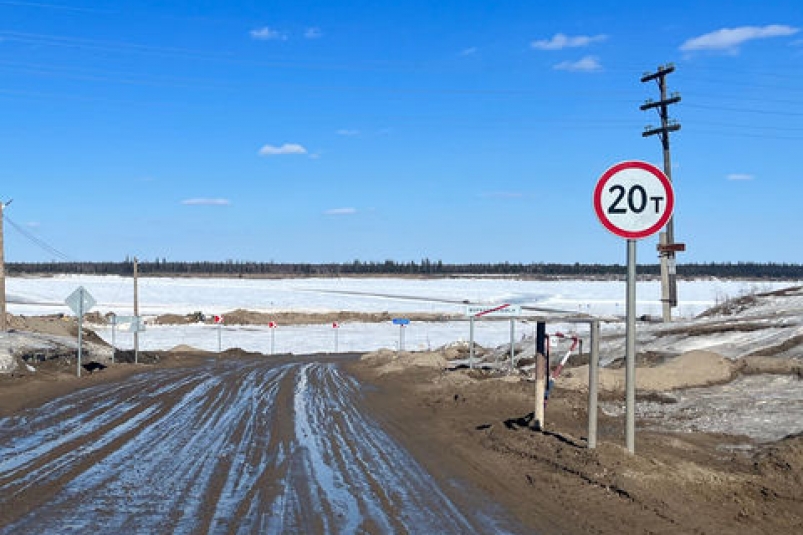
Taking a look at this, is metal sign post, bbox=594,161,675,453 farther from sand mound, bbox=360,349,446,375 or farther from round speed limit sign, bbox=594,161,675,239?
sand mound, bbox=360,349,446,375

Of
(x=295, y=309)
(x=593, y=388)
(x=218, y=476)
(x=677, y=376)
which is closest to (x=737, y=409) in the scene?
(x=677, y=376)

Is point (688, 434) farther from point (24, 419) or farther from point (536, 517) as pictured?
point (24, 419)

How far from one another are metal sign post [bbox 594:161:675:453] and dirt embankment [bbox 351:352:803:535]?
95 centimetres

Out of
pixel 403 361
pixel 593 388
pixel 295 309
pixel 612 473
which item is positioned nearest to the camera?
pixel 612 473

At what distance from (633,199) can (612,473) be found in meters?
2.80

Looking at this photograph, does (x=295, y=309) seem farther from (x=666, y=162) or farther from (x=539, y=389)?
(x=539, y=389)

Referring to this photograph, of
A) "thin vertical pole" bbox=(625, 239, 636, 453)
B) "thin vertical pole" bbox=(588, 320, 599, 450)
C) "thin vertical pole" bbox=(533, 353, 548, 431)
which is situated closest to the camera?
"thin vertical pole" bbox=(625, 239, 636, 453)

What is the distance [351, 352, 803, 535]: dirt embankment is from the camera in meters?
7.02

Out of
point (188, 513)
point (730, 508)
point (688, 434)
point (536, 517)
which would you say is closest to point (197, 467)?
point (188, 513)

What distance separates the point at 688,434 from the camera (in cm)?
1187

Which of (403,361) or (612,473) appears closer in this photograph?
(612,473)

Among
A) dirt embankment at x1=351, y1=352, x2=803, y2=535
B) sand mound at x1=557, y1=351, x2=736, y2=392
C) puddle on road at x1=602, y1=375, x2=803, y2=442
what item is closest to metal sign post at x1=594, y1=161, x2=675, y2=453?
dirt embankment at x1=351, y1=352, x2=803, y2=535

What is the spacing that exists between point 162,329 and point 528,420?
60753mm

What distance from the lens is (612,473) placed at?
328 inches
